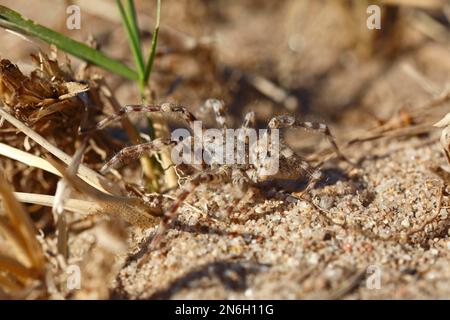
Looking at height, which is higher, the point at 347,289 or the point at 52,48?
the point at 52,48

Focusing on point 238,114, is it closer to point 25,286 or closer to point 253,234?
point 253,234

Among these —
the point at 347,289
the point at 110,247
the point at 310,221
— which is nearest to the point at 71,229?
the point at 110,247

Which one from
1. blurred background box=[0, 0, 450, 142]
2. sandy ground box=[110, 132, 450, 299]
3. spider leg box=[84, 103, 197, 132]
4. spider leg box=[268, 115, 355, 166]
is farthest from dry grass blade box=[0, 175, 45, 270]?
blurred background box=[0, 0, 450, 142]

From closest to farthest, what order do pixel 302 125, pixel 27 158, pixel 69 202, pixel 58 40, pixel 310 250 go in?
pixel 310 250 < pixel 69 202 < pixel 27 158 < pixel 58 40 < pixel 302 125

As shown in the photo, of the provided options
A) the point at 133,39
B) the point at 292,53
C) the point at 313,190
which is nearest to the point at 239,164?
the point at 313,190

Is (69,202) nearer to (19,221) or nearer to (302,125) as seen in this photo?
(19,221)
